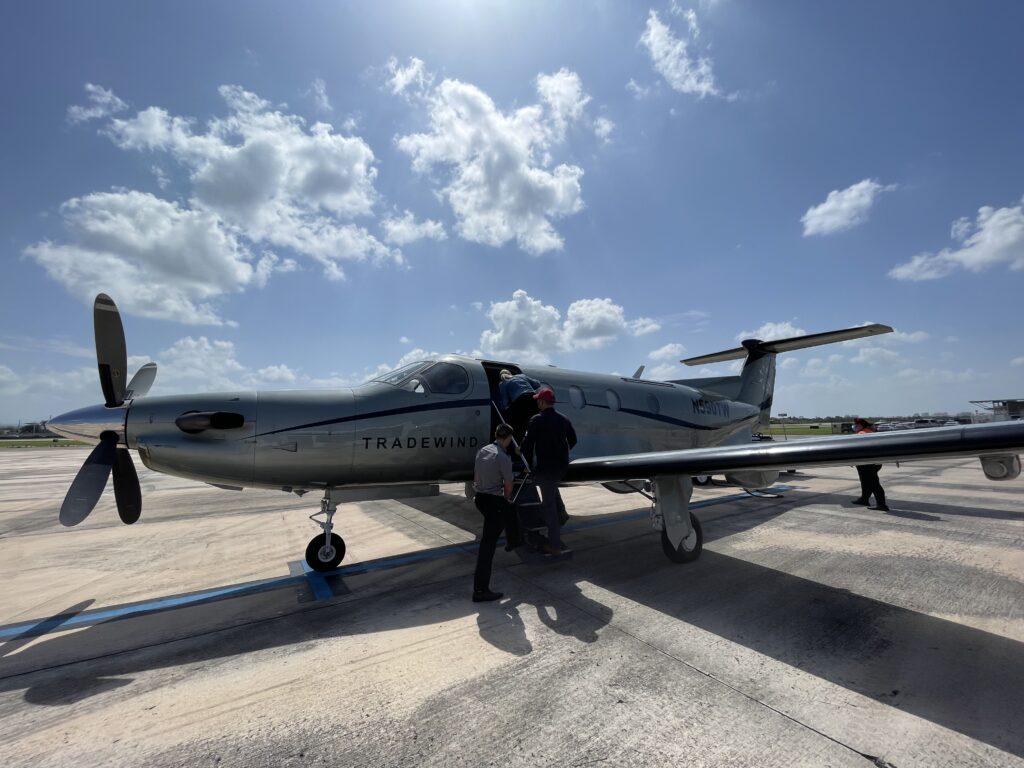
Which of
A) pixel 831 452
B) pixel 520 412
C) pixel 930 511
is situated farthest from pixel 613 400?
pixel 930 511

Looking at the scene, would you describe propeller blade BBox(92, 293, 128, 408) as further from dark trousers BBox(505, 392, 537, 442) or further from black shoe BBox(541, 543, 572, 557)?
black shoe BBox(541, 543, 572, 557)

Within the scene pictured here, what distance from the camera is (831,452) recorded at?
444 centimetres

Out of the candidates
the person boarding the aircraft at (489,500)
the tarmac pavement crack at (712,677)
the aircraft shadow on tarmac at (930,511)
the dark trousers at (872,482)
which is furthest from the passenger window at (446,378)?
the aircraft shadow on tarmac at (930,511)

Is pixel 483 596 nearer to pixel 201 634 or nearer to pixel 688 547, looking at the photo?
pixel 201 634

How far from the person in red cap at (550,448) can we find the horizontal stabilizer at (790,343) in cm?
819

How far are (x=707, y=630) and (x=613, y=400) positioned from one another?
15.7 feet

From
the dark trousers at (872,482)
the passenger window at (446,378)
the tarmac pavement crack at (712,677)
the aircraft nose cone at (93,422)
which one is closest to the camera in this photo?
the tarmac pavement crack at (712,677)

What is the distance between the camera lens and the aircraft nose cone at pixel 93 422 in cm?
488

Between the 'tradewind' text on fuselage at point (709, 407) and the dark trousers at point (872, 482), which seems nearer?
the dark trousers at point (872, 482)

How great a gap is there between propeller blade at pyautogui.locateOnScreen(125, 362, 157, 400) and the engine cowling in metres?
9.06

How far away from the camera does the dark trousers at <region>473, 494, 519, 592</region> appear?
16.3 ft

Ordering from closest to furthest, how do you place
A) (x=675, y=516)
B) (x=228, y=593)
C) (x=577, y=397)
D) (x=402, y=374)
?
(x=228, y=593)
(x=675, y=516)
(x=402, y=374)
(x=577, y=397)

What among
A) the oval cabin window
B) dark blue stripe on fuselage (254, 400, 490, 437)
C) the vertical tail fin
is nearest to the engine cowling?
the oval cabin window

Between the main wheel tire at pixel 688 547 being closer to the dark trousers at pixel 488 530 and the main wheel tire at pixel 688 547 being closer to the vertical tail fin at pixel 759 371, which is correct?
the dark trousers at pixel 488 530
